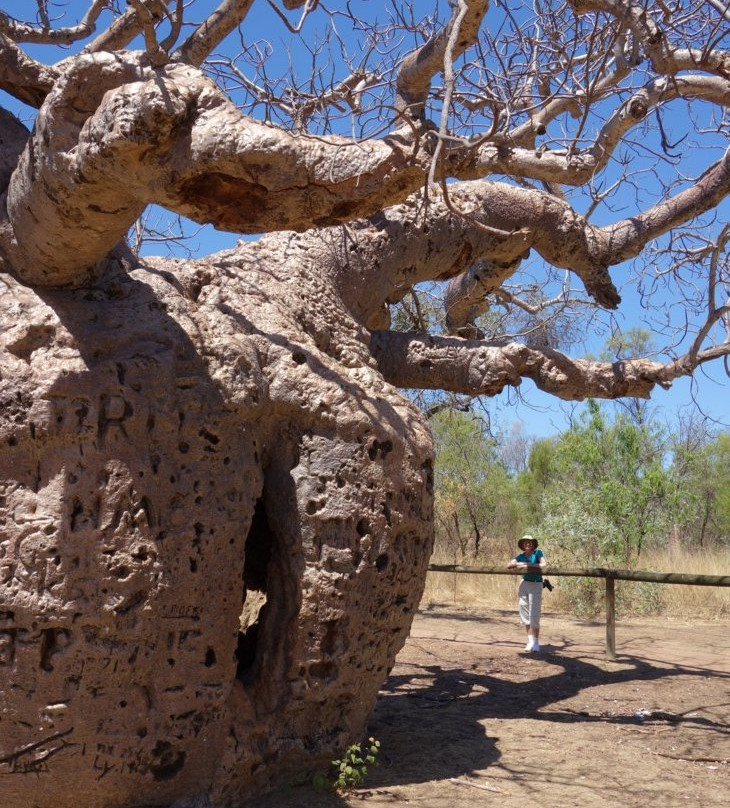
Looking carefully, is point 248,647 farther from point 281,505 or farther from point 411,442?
point 411,442

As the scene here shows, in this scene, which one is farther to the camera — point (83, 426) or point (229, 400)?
point (229, 400)

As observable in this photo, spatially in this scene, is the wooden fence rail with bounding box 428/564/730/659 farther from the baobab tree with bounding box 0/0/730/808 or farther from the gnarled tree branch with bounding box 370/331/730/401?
the baobab tree with bounding box 0/0/730/808

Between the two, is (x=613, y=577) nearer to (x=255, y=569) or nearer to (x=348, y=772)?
(x=255, y=569)

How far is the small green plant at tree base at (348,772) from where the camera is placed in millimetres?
4059

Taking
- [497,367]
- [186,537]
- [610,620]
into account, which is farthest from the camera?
[610,620]

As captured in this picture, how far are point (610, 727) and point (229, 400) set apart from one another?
3435 millimetres

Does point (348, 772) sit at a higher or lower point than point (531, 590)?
lower

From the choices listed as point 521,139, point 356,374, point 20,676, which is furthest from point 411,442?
point 521,139

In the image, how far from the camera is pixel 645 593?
11461mm

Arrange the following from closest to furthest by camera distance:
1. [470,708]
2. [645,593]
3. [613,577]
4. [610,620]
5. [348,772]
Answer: [348,772]
[470,708]
[613,577]
[610,620]
[645,593]

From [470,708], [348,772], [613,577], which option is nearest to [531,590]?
[613,577]

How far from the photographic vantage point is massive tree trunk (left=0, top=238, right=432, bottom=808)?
334 centimetres

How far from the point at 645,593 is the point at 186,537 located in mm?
9185

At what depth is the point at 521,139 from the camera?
19.1 ft
